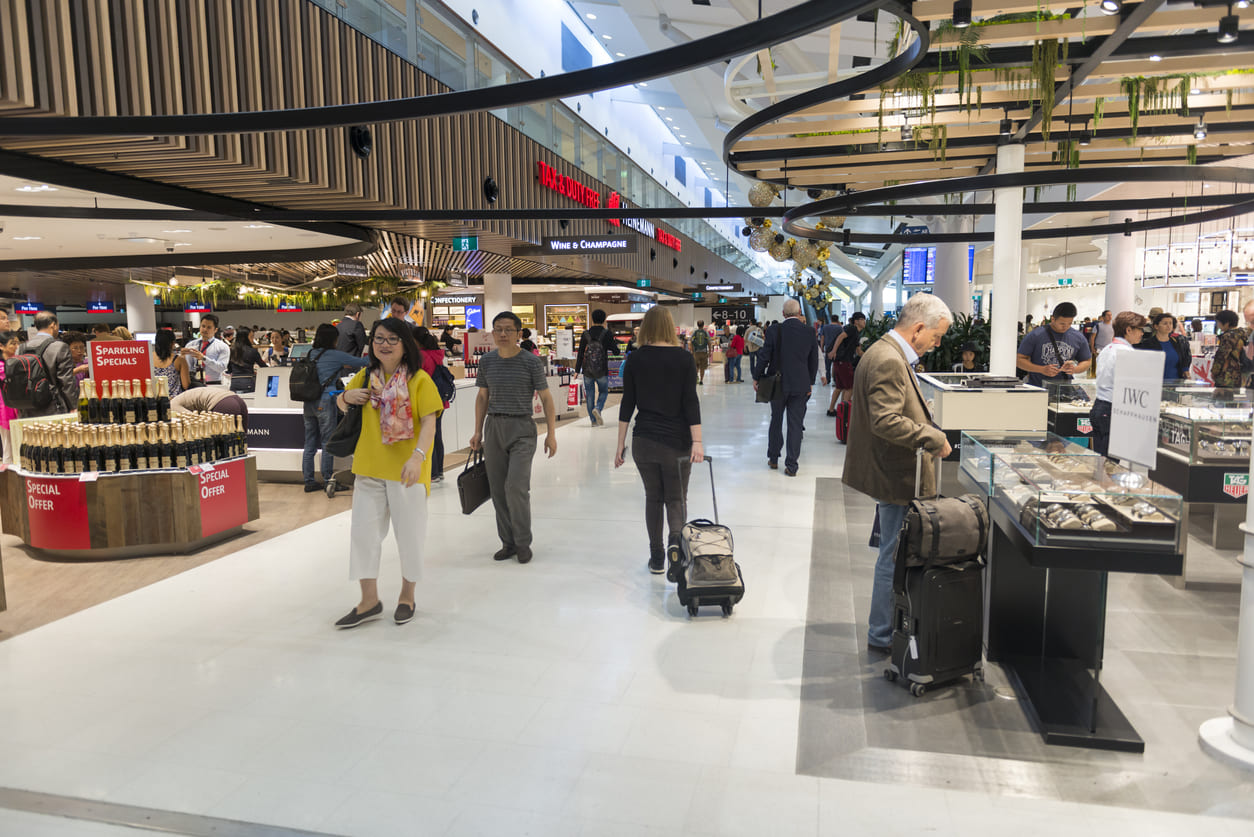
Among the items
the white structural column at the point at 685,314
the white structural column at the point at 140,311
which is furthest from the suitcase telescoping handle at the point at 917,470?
the white structural column at the point at 685,314

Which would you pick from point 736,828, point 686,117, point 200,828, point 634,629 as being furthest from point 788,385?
point 686,117

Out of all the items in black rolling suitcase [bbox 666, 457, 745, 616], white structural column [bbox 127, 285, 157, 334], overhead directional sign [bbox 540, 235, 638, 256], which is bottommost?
black rolling suitcase [bbox 666, 457, 745, 616]

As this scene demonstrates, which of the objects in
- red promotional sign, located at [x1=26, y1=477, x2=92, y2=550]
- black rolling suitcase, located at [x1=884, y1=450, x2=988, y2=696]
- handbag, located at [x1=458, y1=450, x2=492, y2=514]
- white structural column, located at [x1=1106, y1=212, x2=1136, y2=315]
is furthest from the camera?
white structural column, located at [x1=1106, y1=212, x2=1136, y2=315]

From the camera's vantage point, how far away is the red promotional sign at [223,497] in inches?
227

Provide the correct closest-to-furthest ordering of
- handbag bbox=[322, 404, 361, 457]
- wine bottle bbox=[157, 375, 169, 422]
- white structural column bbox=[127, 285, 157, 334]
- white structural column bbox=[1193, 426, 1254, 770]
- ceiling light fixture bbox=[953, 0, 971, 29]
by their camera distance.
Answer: white structural column bbox=[1193, 426, 1254, 770]
ceiling light fixture bbox=[953, 0, 971, 29]
handbag bbox=[322, 404, 361, 457]
wine bottle bbox=[157, 375, 169, 422]
white structural column bbox=[127, 285, 157, 334]

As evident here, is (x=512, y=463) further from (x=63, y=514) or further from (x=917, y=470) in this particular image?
(x=63, y=514)

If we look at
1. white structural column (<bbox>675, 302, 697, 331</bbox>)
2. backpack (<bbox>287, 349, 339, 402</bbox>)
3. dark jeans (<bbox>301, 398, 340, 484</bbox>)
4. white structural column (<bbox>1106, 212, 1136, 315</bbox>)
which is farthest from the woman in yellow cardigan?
white structural column (<bbox>675, 302, 697, 331</bbox>)

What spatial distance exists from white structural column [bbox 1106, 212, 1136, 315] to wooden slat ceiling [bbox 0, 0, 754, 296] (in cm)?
1041

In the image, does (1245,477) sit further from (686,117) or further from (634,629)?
(686,117)

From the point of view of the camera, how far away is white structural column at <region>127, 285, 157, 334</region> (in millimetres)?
20781

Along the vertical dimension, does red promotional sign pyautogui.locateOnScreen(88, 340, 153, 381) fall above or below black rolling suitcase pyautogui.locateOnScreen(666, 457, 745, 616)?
above

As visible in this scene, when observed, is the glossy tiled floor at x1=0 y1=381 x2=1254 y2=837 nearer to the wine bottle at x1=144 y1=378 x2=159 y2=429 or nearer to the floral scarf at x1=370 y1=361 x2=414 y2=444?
the floral scarf at x1=370 y1=361 x2=414 y2=444

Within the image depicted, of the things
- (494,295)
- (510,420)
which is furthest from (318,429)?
(494,295)

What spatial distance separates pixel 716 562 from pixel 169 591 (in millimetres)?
3252
